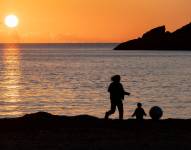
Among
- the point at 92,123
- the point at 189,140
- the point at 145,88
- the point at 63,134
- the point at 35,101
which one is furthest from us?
the point at 145,88

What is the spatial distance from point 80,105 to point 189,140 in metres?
23.6

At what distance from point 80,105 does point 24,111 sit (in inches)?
183

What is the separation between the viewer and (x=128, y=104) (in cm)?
3772

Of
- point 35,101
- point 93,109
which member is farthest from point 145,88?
point 93,109

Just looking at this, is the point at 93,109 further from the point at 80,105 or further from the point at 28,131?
the point at 28,131

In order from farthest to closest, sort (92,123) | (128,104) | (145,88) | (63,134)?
(145,88) → (128,104) → (92,123) → (63,134)

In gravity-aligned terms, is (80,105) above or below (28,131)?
below

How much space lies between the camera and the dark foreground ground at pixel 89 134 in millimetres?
13938

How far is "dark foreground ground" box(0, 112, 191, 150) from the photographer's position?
549 inches

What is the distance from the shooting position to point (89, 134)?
51.1 ft

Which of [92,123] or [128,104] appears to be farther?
[128,104]

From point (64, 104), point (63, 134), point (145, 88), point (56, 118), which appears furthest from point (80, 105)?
point (63, 134)

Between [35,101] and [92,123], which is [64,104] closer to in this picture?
[35,101]

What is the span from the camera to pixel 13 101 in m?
40.9
